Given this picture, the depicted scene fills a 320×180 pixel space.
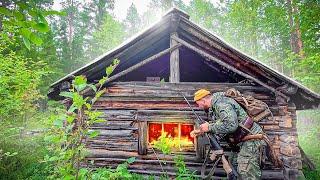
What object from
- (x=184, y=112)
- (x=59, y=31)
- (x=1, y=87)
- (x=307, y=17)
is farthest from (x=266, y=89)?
(x=59, y=31)

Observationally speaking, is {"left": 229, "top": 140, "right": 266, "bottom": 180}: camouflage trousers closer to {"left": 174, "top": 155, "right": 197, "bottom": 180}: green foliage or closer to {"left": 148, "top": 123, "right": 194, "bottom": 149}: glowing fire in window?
{"left": 174, "top": 155, "right": 197, "bottom": 180}: green foliage

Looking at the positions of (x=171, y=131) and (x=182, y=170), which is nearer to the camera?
(x=182, y=170)

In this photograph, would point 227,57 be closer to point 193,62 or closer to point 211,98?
point 211,98

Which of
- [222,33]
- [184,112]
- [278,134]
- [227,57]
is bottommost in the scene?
[278,134]

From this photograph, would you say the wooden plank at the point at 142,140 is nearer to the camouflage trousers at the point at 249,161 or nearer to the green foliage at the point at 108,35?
the camouflage trousers at the point at 249,161

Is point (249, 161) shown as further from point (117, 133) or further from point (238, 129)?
point (117, 133)

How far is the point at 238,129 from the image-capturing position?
5180 mm

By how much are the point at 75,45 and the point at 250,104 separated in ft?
99.4

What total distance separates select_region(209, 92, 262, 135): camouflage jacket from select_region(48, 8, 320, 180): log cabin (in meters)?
1.77

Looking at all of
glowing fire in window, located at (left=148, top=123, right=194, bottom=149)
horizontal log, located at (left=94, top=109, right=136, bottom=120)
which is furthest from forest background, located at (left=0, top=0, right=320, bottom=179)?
glowing fire in window, located at (left=148, top=123, right=194, bottom=149)

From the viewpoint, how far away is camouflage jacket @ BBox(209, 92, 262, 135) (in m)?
4.88

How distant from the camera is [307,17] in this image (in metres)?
12.2

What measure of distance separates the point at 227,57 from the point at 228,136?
247 cm

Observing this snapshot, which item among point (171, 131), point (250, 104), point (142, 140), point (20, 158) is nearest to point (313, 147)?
point (171, 131)
